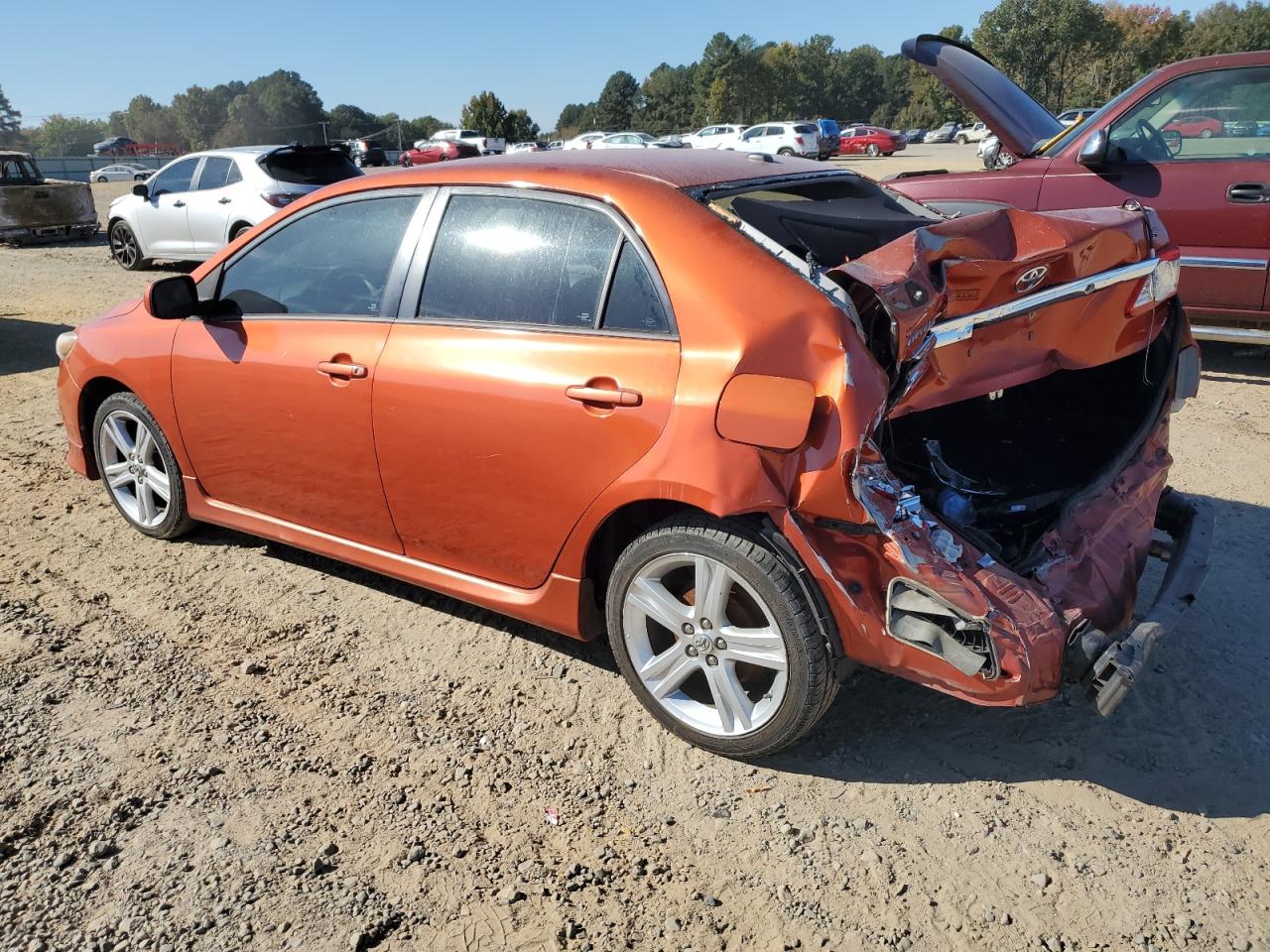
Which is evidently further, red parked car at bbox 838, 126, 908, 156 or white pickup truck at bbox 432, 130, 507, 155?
red parked car at bbox 838, 126, 908, 156

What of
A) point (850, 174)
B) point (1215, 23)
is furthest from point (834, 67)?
point (850, 174)

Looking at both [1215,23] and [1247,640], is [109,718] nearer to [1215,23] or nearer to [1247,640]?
[1247,640]

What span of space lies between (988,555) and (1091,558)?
1.57 feet

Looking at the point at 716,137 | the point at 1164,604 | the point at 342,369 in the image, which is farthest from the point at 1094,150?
the point at 716,137

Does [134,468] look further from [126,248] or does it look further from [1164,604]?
[126,248]

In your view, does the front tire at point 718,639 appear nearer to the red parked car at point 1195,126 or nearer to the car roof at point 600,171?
the car roof at point 600,171

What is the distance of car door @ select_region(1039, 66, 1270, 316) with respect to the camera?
6.22 metres

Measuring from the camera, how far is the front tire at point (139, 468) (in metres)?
4.36

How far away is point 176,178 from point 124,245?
69.8 inches

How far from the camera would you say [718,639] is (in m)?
2.85

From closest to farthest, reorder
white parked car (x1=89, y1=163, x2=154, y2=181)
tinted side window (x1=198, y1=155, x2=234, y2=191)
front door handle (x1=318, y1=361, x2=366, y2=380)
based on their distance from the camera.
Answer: front door handle (x1=318, y1=361, x2=366, y2=380), tinted side window (x1=198, y1=155, x2=234, y2=191), white parked car (x1=89, y1=163, x2=154, y2=181)

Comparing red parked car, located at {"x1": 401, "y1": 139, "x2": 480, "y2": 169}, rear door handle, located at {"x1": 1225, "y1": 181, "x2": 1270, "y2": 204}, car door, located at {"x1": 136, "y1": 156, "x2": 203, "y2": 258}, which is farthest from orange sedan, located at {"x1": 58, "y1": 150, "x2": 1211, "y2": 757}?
red parked car, located at {"x1": 401, "y1": 139, "x2": 480, "y2": 169}

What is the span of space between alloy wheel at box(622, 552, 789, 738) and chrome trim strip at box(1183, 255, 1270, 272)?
509 cm

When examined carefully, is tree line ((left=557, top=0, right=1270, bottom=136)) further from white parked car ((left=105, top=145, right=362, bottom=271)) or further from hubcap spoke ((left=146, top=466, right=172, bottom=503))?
hubcap spoke ((left=146, top=466, right=172, bottom=503))
